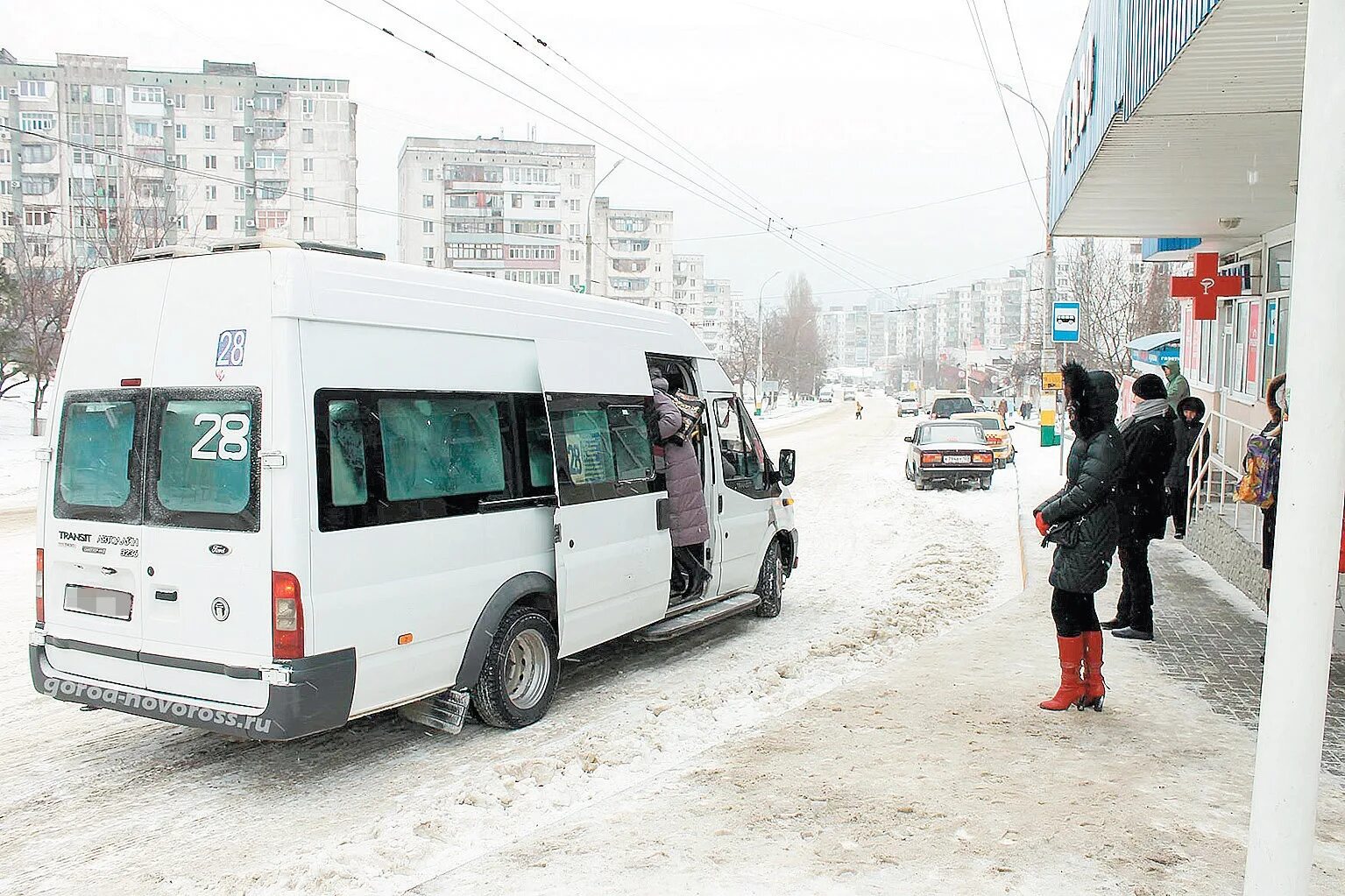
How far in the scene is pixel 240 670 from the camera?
5.14 m

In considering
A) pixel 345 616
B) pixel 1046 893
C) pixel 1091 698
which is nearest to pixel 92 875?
pixel 345 616

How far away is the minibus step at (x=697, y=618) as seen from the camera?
807 centimetres

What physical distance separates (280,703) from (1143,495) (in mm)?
6307

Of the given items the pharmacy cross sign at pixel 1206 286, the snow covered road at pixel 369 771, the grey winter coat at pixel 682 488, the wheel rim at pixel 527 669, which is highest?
the pharmacy cross sign at pixel 1206 286

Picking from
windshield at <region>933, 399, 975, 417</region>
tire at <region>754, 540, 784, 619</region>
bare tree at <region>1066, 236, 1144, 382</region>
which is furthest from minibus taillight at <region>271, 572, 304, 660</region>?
bare tree at <region>1066, 236, 1144, 382</region>

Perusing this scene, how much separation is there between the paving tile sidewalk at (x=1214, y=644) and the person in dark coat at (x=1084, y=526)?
899 millimetres

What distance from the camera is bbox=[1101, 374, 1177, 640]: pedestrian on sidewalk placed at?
25.7 feet

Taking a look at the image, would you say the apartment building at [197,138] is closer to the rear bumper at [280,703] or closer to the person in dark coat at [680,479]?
the person in dark coat at [680,479]

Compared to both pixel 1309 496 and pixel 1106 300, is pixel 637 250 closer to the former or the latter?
pixel 1106 300

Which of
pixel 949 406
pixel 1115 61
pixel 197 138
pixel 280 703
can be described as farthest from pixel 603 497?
pixel 197 138

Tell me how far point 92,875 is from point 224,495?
1761mm

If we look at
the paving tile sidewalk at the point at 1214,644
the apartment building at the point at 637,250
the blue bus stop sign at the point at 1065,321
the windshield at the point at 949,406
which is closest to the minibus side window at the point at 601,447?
the paving tile sidewalk at the point at 1214,644

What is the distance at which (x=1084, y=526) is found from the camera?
20.4 ft

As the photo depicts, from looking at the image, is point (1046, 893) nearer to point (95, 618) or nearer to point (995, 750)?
point (995, 750)
